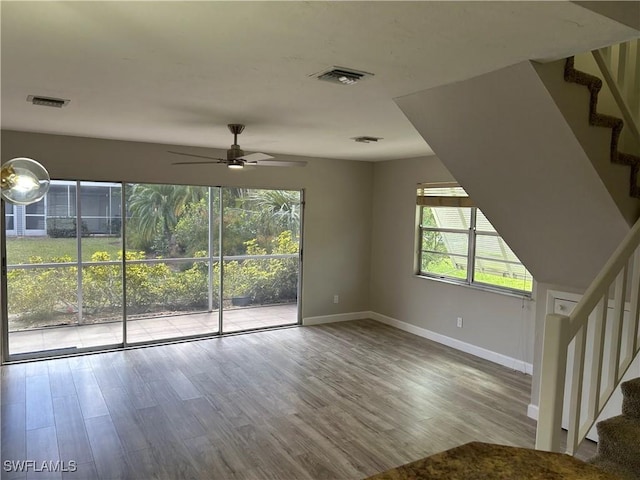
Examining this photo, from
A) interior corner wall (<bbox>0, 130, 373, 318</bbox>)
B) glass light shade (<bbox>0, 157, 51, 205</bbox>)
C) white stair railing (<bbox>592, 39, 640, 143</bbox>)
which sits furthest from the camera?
interior corner wall (<bbox>0, 130, 373, 318</bbox>)

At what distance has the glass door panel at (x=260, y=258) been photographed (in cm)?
607

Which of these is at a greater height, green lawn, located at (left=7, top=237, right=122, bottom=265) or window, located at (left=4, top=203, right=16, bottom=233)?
window, located at (left=4, top=203, right=16, bottom=233)

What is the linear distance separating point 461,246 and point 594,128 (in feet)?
11.1

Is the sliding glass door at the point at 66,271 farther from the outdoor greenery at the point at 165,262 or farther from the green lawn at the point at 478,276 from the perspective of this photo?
the green lawn at the point at 478,276

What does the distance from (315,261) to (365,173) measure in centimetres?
160

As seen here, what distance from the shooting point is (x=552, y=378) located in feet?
6.36

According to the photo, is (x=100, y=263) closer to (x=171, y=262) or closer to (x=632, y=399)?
(x=171, y=262)

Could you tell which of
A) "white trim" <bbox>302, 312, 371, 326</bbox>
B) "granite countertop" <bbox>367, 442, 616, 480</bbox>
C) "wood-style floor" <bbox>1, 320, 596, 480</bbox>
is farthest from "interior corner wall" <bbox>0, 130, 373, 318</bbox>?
"granite countertop" <bbox>367, 442, 616, 480</bbox>

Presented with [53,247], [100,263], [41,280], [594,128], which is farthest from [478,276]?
[41,280]

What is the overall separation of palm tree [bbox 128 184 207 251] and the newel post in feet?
15.4

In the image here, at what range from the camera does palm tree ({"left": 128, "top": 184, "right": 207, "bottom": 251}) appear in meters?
5.39

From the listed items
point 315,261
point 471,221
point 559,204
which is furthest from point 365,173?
point 559,204

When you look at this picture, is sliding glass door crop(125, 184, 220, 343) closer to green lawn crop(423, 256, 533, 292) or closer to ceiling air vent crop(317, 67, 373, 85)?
green lawn crop(423, 256, 533, 292)

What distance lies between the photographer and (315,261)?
21.8 ft
